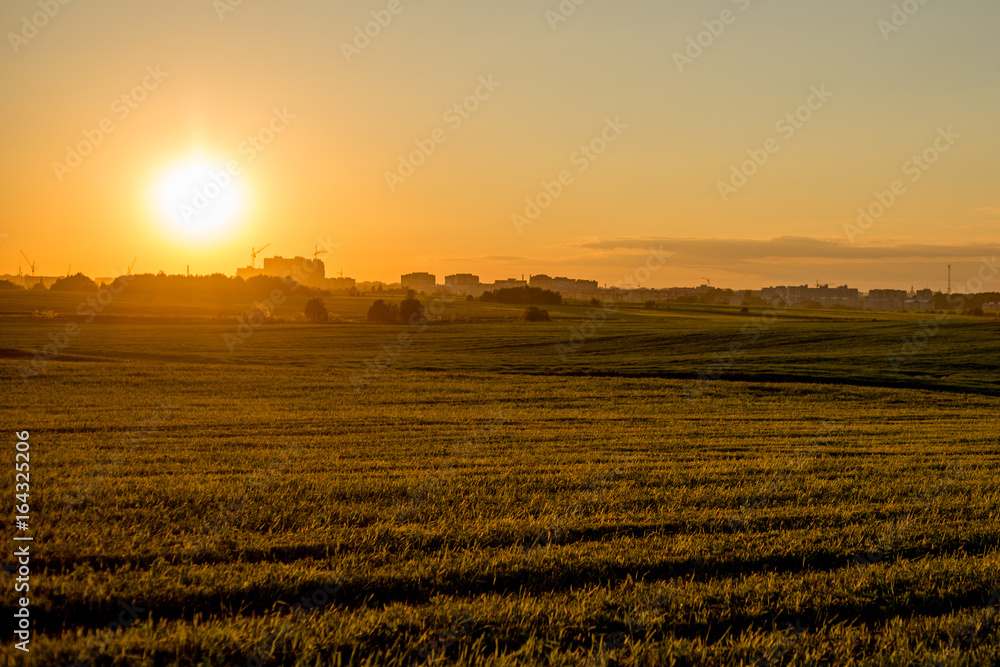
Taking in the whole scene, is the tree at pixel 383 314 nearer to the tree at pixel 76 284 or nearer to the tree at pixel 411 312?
the tree at pixel 411 312

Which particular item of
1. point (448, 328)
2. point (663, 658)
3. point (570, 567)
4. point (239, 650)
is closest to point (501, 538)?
point (570, 567)

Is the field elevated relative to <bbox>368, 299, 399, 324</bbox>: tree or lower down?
lower down

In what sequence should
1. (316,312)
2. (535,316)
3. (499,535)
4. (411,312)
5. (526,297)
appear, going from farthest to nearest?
(526,297)
(535,316)
(411,312)
(316,312)
(499,535)

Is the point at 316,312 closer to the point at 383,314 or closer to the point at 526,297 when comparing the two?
the point at 383,314

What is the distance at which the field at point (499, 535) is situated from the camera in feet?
18.7

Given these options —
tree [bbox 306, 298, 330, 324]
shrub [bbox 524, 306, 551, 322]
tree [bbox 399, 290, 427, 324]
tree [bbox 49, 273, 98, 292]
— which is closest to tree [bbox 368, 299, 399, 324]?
tree [bbox 399, 290, 427, 324]

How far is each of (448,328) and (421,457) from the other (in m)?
69.4

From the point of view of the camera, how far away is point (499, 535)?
27.9 ft

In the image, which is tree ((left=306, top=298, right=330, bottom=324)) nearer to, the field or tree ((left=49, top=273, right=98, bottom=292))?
the field

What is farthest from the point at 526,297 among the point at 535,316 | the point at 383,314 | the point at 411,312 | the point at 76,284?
the point at 76,284

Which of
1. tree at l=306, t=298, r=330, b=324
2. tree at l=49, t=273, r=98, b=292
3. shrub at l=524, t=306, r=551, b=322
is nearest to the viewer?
tree at l=306, t=298, r=330, b=324

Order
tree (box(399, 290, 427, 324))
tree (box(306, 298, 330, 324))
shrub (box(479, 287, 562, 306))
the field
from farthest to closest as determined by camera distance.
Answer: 1. shrub (box(479, 287, 562, 306))
2. tree (box(399, 290, 427, 324))
3. tree (box(306, 298, 330, 324))
4. the field

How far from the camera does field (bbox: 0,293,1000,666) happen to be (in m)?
5.71

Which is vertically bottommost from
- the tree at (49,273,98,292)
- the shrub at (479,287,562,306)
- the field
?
the field
